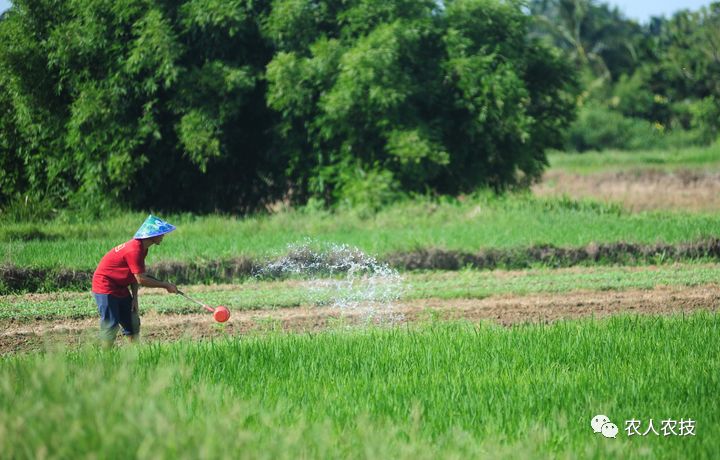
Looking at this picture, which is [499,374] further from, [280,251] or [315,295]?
[280,251]

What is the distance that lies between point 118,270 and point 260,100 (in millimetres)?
11977

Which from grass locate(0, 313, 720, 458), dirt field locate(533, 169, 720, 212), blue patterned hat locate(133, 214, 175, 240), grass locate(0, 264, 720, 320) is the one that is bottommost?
dirt field locate(533, 169, 720, 212)

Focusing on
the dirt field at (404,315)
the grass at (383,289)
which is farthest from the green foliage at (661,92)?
the dirt field at (404,315)

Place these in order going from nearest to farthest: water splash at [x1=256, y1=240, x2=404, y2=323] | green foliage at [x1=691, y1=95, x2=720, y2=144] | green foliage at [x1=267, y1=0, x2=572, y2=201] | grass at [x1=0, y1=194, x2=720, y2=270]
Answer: water splash at [x1=256, y1=240, x2=404, y2=323] < grass at [x1=0, y1=194, x2=720, y2=270] < green foliage at [x1=267, y1=0, x2=572, y2=201] < green foliage at [x1=691, y1=95, x2=720, y2=144]

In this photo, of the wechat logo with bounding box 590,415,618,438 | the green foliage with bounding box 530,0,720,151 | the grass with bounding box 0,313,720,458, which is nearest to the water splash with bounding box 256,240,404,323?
the grass with bounding box 0,313,720,458

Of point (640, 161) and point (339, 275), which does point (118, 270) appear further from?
point (640, 161)

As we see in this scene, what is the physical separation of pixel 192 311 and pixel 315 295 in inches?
61.9

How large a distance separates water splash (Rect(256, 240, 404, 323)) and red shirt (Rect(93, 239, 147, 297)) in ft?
10.6

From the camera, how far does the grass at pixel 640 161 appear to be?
2830 centimetres

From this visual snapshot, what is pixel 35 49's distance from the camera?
1830 cm

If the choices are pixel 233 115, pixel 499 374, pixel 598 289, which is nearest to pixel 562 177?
pixel 233 115

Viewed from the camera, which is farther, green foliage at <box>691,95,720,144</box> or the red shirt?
green foliage at <box>691,95,720,144</box>

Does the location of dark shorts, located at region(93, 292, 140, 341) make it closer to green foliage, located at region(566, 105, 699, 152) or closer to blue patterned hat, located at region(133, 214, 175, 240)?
blue patterned hat, located at region(133, 214, 175, 240)

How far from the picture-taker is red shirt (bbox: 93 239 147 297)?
7.25 meters
